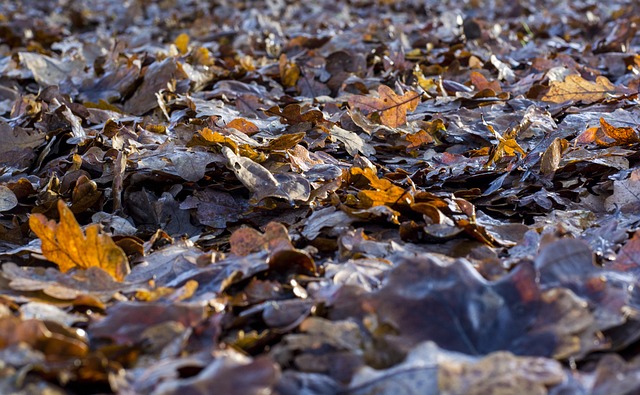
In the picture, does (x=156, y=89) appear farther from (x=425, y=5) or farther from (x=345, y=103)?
(x=425, y=5)

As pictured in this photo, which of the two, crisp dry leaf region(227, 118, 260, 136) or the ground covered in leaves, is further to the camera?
crisp dry leaf region(227, 118, 260, 136)

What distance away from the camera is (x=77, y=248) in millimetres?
1544

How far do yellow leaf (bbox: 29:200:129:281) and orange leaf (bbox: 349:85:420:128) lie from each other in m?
1.39

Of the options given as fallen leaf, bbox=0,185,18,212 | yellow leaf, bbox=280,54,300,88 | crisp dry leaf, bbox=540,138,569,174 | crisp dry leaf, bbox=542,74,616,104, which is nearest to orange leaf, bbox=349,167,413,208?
crisp dry leaf, bbox=540,138,569,174

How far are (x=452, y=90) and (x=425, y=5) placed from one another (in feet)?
14.6

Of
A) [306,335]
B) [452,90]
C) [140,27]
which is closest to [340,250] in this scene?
[306,335]

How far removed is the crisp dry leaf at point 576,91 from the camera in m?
2.84

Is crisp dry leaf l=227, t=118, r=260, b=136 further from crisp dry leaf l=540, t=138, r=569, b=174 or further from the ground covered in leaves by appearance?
crisp dry leaf l=540, t=138, r=569, b=174

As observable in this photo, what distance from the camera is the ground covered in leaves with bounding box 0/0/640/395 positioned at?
112 centimetres

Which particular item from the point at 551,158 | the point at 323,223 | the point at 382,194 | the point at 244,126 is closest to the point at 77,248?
the point at 323,223

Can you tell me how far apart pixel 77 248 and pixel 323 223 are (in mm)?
631

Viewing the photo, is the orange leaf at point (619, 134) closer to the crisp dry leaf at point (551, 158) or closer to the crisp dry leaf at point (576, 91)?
the crisp dry leaf at point (551, 158)

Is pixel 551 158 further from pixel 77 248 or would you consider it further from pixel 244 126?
pixel 77 248

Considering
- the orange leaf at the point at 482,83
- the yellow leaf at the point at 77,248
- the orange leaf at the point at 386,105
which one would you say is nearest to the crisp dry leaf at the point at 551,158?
the orange leaf at the point at 386,105
